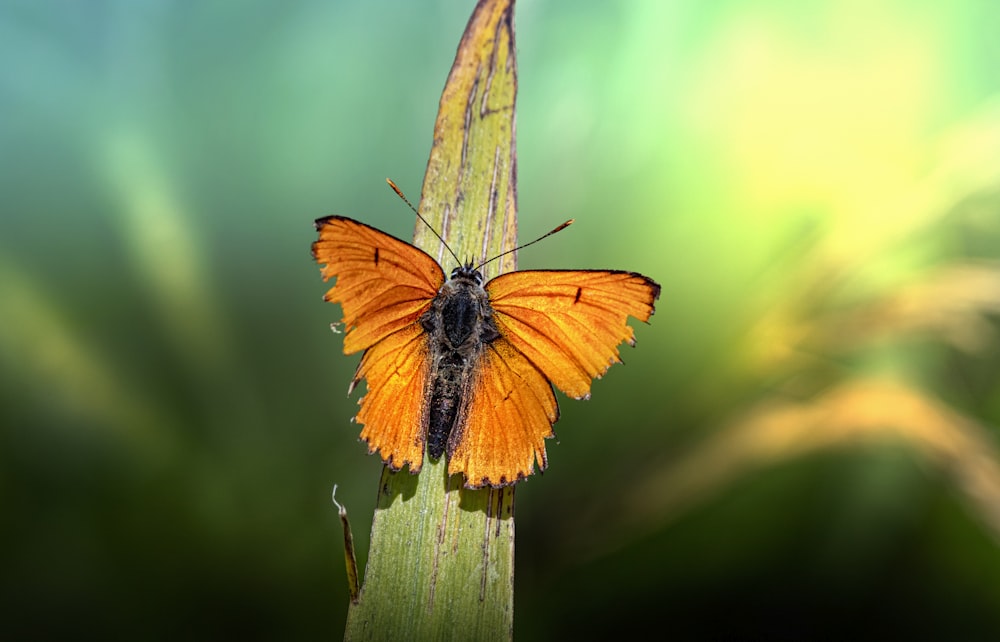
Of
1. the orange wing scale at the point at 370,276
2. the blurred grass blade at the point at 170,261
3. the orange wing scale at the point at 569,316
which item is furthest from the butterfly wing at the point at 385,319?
the blurred grass blade at the point at 170,261

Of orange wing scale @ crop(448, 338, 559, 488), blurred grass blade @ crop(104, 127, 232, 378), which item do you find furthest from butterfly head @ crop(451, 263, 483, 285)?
blurred grass blade @ crop(104, 127, 232, 378)

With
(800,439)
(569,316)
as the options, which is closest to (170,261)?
(569,316)

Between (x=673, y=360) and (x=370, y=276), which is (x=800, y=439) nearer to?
(x=673, y=360)

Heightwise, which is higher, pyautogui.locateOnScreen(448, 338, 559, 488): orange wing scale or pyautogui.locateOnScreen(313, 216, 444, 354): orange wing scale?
pyautogui.locateOnScreen(313, 216, 444, 354): orange wing scale

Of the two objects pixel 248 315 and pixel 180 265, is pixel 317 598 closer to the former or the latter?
pixel 248 315

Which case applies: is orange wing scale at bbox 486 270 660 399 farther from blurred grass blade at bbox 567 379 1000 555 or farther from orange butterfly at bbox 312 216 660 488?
blurred grass blade at bbox 567 379 1000 555

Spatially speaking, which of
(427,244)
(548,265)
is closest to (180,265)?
(427,244)
